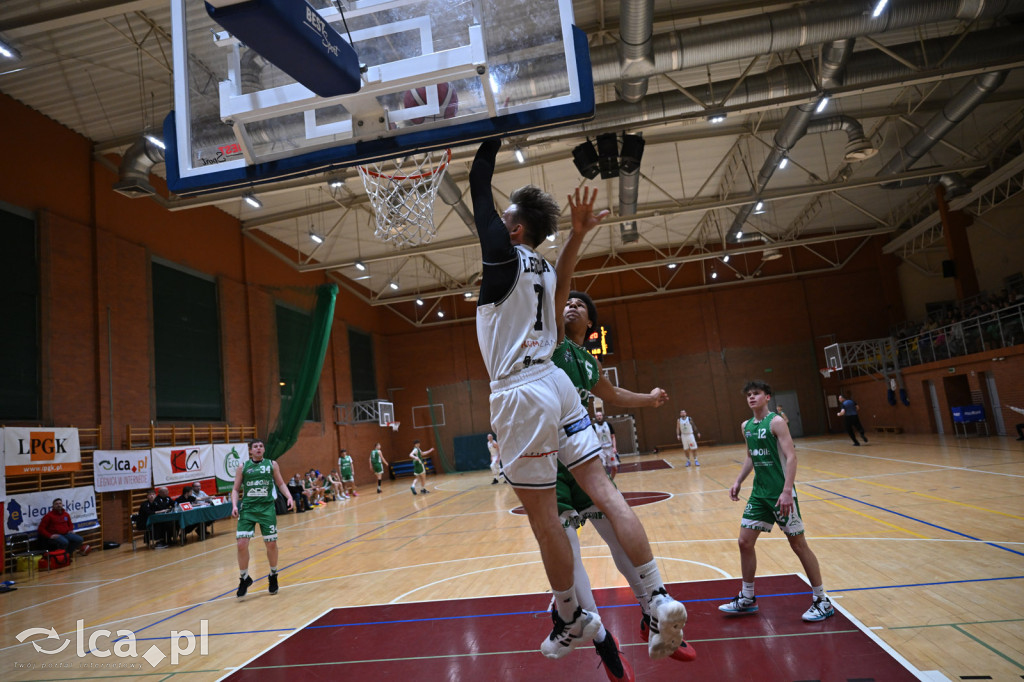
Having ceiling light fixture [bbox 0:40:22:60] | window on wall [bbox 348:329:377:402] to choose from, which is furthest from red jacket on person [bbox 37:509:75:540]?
window on wall [bbox 348:329:377:402]

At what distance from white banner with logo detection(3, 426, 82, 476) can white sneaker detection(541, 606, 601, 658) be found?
41.9 ft

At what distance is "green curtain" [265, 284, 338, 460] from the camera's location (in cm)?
1711

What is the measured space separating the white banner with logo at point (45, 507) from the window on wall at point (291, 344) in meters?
4.99

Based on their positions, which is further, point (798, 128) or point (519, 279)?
point (798, 128)

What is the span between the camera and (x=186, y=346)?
1747 centimetres

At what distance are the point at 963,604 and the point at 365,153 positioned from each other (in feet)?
16.8

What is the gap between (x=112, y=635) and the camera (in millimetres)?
6363

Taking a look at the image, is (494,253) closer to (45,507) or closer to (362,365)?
(45,507)

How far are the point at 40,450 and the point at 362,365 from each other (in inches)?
656

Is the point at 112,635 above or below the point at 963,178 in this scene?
below

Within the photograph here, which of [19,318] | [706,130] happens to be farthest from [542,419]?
[706,130]

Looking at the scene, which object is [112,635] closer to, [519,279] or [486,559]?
[486,559]

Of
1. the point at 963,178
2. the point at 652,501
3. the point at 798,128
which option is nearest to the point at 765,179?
the point at 798,128

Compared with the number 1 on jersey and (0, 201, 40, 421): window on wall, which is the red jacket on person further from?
the number 1 on jersey
